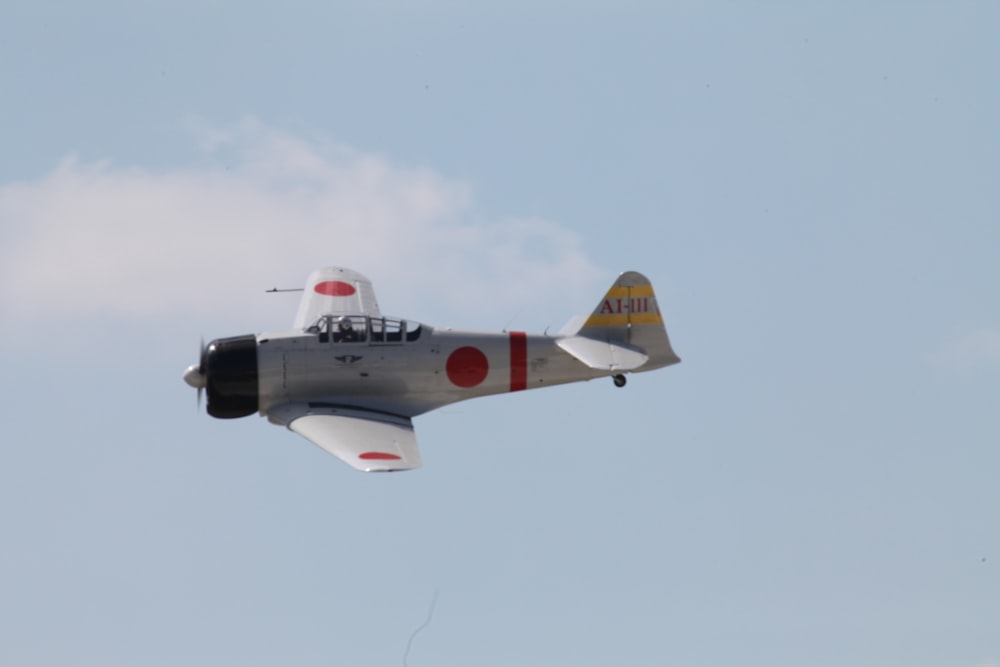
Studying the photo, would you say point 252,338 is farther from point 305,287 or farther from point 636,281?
point 636,281

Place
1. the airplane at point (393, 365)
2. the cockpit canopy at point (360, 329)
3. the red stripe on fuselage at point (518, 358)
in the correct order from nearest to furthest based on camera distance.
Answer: the airplane at point (393, 365) → the cockpit canopy at point (360, 329) → the red stripe on fuselage at point (518, 358)

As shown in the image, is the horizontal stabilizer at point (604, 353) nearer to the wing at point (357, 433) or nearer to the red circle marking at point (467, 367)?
the red circle marking at point (467, 367)

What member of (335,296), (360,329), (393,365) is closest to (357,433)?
(393,365)

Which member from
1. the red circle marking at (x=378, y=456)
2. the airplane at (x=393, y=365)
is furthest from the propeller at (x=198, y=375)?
the red circle marking at (x=378, y=456)

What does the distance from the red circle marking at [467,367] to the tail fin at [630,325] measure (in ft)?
5.04

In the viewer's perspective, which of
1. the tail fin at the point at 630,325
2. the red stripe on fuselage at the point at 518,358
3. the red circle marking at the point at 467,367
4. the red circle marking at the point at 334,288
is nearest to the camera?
the red circle marking at the point at 467,367

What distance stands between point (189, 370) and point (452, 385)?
15.0 ft

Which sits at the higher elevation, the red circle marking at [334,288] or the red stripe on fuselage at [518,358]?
the red circle marking at [334,288]

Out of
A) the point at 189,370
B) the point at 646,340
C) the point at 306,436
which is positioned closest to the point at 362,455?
the point at 306,436

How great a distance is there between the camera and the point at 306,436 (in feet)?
107

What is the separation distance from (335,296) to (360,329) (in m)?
3.69

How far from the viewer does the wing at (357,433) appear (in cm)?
3148

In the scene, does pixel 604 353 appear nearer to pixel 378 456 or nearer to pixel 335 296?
pixel 378 456

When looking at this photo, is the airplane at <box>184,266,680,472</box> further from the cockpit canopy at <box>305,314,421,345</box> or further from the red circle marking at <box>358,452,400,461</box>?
the red circle marking at <box>358,452,400,461</box>
